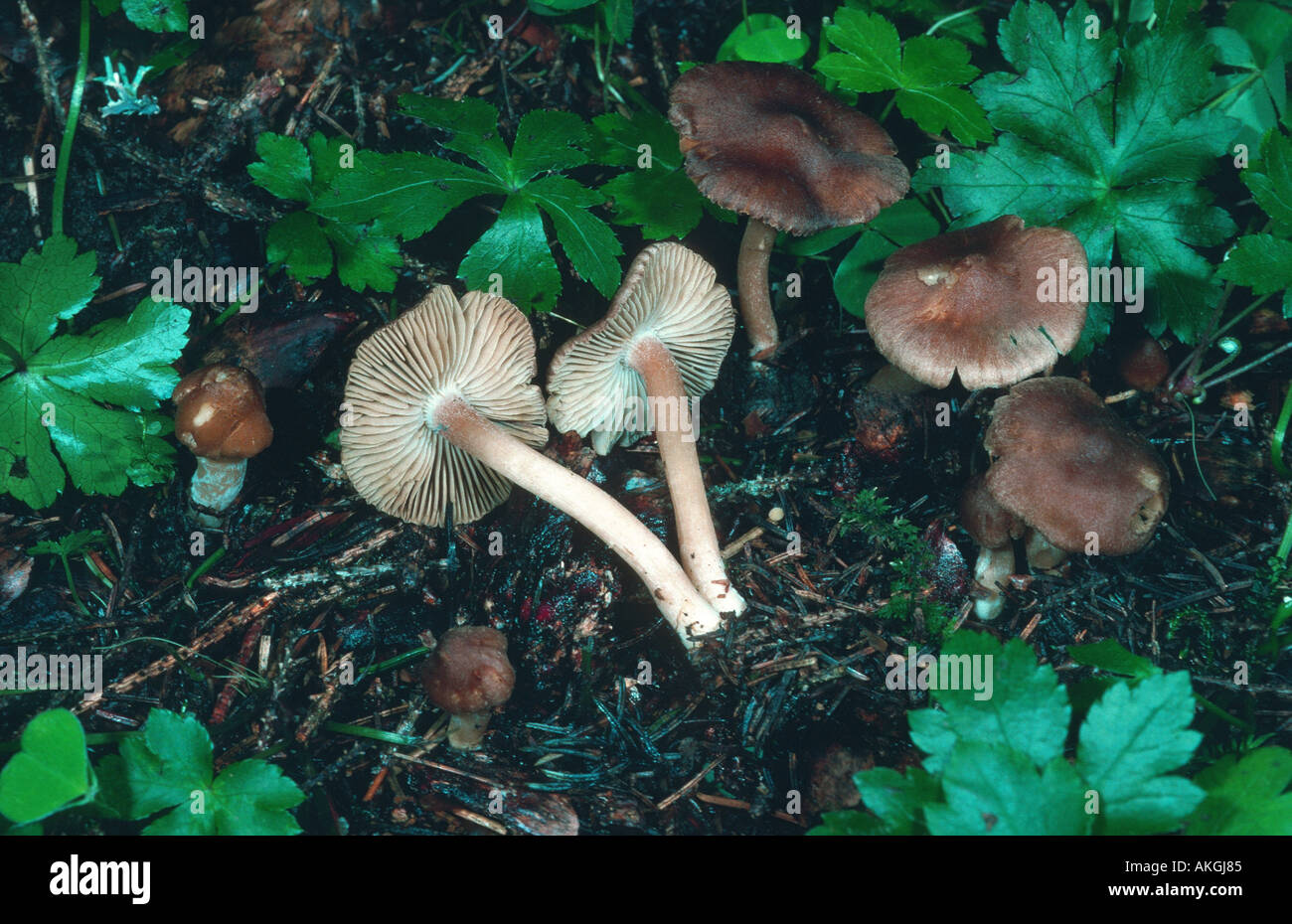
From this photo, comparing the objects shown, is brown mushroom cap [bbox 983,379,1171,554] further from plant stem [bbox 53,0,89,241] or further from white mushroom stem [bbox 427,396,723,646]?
plant stem [bbox 53,0,89,241]

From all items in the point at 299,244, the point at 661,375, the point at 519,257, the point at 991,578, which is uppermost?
the point at 299,244

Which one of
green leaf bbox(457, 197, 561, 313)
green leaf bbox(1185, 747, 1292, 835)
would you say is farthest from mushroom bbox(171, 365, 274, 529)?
green leaf bbox(1185, 747, 1292, 835)

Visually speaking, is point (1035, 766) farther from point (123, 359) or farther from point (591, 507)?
point (123, 359)

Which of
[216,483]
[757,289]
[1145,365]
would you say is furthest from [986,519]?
[216,483]

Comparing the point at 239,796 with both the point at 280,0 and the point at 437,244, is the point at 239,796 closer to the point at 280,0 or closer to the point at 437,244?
the point at 437,244

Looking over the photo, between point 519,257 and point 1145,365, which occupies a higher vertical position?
point 519,257

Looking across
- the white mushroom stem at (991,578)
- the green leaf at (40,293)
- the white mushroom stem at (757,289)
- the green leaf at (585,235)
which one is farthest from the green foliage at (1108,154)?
the green leaf at (40,293)
